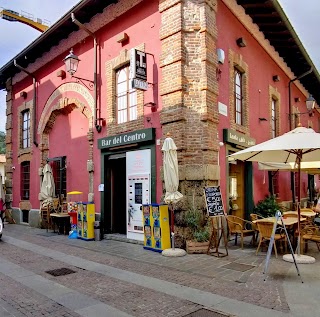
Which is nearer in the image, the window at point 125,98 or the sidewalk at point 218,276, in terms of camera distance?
the sidewalk at point 218,276

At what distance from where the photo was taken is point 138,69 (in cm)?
810

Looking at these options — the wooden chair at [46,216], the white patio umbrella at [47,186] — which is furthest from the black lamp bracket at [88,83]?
the wooden chair at [46,216]

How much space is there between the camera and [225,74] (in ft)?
29.4

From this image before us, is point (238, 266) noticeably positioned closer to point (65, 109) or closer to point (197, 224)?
point (197, 224)

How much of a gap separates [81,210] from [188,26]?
590cm

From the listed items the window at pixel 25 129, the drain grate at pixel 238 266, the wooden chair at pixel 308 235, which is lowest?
the drain grate at pixel 238 266

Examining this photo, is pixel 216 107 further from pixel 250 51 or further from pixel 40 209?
pixel 40 209

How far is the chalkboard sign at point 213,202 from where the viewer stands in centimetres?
700

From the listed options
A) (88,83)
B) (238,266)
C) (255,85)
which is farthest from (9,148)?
(238,266)

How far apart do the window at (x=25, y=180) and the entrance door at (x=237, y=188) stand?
349 inches

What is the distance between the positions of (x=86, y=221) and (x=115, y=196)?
1164 mm

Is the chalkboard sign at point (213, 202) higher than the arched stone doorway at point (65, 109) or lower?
lower

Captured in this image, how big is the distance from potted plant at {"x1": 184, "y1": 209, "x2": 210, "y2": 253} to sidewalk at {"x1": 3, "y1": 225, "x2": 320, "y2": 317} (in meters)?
0.27

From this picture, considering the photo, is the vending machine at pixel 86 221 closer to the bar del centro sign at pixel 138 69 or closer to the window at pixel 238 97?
the bar del centro sign at pixel 138 69
